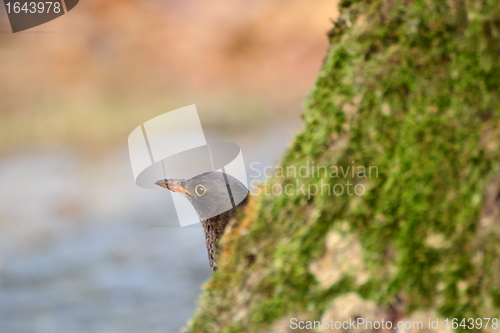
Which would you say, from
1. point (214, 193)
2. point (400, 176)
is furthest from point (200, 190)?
point (400, 176)

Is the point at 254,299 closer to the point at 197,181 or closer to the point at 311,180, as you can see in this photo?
the point at 311,180

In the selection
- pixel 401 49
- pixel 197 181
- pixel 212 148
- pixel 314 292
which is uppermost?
pixel 212 148

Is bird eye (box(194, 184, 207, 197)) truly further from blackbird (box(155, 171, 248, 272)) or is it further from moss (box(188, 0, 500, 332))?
moss (box(188, 0, 500, 332))

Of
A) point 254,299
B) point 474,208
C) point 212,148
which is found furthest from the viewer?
point 212,148

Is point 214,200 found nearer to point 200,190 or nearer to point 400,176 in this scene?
point 200,190

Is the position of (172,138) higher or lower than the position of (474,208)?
higher

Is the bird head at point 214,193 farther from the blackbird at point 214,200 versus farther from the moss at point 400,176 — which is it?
the moss at point 400,176

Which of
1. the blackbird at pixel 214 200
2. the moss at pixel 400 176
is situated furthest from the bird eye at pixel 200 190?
the moss at pixel 400 176

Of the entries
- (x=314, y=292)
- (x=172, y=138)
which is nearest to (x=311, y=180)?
(x=314, y=292)
